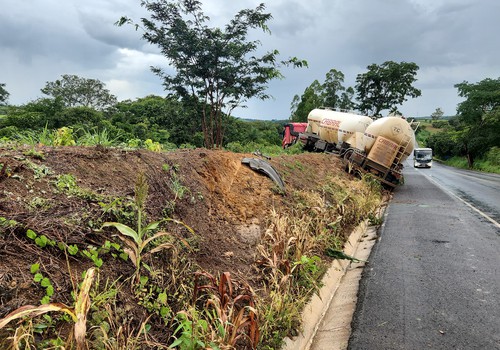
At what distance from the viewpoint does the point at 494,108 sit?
3778 centimetres

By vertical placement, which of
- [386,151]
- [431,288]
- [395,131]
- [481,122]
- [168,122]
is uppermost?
[481,122]

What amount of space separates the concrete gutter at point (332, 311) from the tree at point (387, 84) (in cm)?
4136

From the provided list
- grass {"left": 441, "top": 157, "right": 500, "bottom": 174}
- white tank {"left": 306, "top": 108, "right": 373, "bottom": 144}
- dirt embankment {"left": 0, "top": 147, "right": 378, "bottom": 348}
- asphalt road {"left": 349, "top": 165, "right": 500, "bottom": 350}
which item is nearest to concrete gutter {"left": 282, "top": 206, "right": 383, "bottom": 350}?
asphalt road {"left": 349, "top": 165, "right": 500, "bottom": 350}

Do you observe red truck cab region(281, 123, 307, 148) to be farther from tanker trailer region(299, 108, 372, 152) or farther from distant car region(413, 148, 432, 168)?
distant car region(413, 148, 432, 168)

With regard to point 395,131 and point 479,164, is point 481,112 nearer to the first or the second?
point 479,164

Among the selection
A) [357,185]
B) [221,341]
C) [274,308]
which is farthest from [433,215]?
[221,341]

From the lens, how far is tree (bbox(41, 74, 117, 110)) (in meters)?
34.8

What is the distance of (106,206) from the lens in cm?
335

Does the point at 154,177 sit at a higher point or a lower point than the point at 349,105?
lower

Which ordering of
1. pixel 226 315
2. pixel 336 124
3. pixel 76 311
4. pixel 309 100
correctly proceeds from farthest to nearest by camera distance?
pixel 309 100 → pixel 336 124 → pixel 226 315 → pixel 76 311

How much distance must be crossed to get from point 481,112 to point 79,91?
43.7 metres

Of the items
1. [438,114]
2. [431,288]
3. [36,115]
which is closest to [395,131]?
[431,288]

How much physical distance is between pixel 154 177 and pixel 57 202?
5.12 feet

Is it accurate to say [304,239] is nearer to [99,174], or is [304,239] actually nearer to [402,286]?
[402,286]
